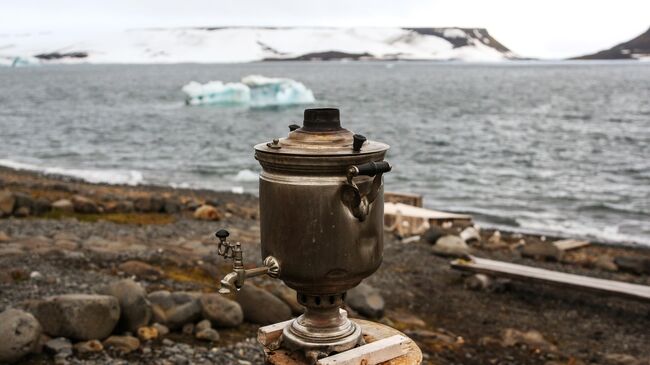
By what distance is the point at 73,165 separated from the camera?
31844 millimetres

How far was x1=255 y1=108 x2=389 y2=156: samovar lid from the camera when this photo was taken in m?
2.93

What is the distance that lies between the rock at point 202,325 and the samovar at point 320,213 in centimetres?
393

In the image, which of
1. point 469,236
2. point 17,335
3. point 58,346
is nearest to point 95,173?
point 469,236

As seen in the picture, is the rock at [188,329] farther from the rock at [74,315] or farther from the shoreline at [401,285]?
the rock at [74,315]

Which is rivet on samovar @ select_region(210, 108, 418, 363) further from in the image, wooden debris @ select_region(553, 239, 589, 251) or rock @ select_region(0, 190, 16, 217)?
wooden debris @ select_region(553, 239, 589, 251)

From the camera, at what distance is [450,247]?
13.4 m


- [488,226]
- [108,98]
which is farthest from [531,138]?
[108,98]

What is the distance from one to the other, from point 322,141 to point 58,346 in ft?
13.9

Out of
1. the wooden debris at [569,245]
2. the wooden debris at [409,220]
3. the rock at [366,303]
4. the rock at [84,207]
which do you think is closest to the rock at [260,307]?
the rock at [366,303]

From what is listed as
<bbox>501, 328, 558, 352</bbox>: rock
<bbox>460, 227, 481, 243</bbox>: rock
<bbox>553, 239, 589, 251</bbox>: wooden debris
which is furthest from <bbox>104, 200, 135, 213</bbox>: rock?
<bbox>553, 239, 589, 251</bbox>: wooden debris

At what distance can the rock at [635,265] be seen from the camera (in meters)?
13.6

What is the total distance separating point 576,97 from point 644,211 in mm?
61335

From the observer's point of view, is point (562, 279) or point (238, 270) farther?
point (562, 279)

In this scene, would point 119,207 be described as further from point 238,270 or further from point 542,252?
point 238,270
